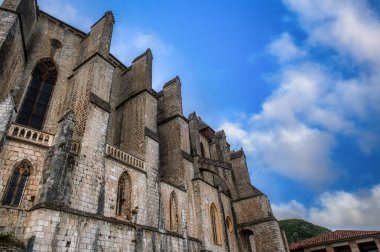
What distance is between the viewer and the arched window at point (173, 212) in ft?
42.4

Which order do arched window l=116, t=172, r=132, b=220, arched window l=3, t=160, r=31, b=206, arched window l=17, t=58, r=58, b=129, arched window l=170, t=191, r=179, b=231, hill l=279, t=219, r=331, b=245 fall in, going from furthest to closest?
1. hill l=279, t=219, r=331, b=245
2. arched window l=170, t=191, r=179, b=231
3. arched window l=17, t=58, r=58, b=129
4. arched window l=116, t=172, r=132, b=220
5. arched window l=3, t=160, r=31, b=206

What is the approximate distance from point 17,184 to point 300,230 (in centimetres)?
4819

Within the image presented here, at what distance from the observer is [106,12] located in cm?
1435

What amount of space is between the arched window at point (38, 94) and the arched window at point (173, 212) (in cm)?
723

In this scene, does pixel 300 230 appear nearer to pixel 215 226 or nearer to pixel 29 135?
pixel 215 226

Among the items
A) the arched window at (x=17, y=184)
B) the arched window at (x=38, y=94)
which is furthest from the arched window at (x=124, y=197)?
the arched window at (x=38, y=94)

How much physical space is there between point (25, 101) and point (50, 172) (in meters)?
5.37

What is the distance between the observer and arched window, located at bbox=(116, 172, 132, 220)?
422 inches

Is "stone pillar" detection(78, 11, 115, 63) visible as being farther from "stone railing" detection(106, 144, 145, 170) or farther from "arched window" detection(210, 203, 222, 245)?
"arched window" detection(210, 203, 222, 245)

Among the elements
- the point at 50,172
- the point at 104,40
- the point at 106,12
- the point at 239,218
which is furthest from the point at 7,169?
the point at 239,218

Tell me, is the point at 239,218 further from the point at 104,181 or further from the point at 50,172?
the point at 50,172

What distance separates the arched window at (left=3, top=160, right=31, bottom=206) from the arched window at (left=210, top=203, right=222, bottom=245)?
10.8m

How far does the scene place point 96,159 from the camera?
10188 millimetres

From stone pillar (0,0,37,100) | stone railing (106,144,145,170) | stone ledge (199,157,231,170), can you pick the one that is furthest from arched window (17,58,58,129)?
stone ledge (199,157,231,170)
